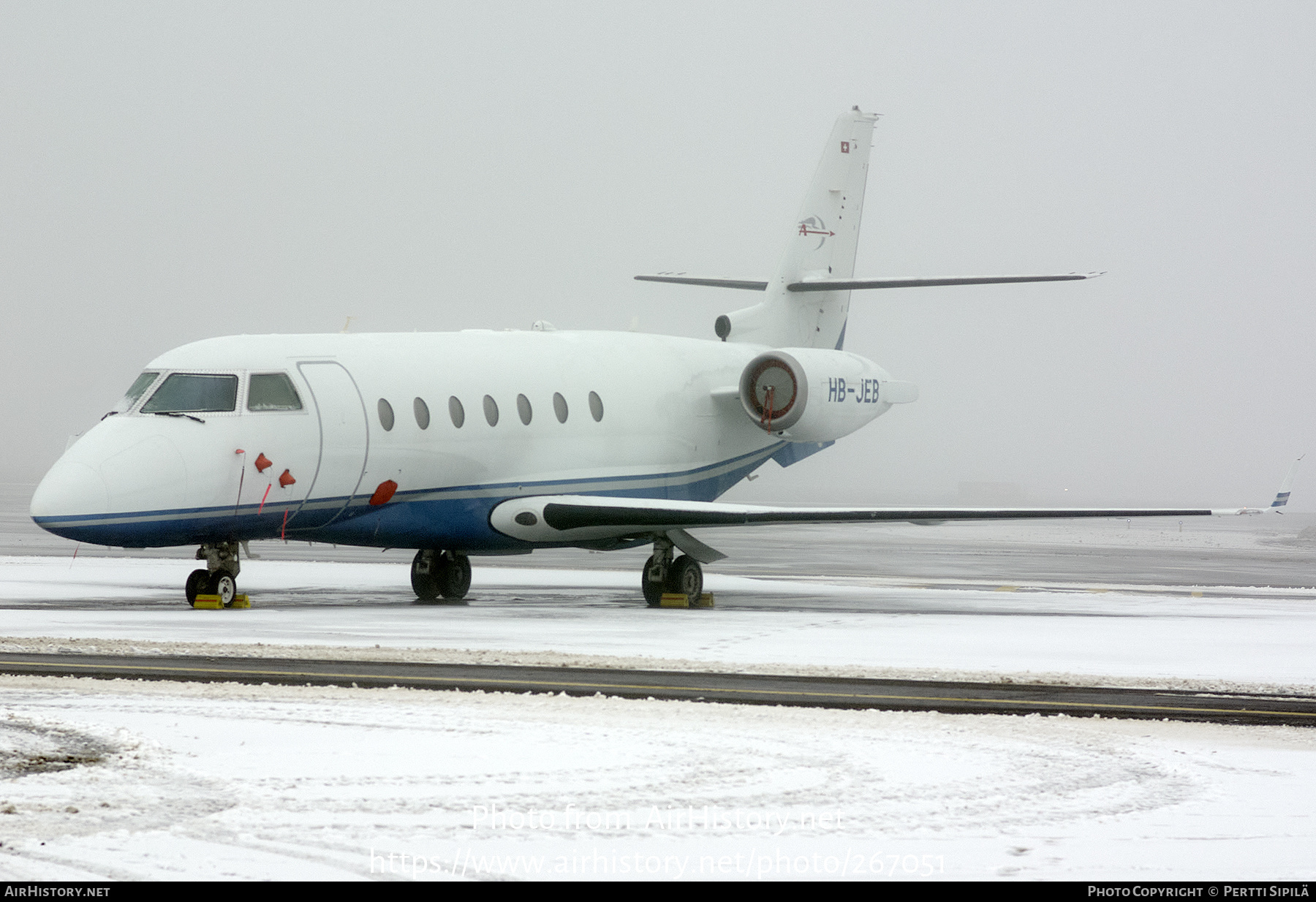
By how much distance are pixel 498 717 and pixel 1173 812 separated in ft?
13.8

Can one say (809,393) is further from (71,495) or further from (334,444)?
(71,495)

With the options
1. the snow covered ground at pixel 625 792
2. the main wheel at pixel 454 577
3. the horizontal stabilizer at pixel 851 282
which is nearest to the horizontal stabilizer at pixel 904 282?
the horizontal stabilizer at pixel 851 282

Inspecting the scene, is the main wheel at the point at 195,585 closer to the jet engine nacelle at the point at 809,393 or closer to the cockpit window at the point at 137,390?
the cockpit window at the point at 137,390

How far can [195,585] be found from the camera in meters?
18.5

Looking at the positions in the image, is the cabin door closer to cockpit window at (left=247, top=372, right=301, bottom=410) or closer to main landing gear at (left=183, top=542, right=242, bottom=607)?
cockpit window at (left=247, top=372, right=301, bottom=410)

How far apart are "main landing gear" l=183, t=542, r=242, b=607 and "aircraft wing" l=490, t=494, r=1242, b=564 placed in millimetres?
3845

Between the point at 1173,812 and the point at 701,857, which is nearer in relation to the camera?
the point at 701,857

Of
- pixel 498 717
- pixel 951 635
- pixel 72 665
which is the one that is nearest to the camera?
pixel 498 717

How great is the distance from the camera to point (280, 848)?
600 cm

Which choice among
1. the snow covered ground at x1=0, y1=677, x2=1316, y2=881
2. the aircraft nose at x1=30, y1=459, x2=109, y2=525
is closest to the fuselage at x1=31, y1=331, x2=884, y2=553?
the aircraft nose at x1=30, y1=459, x2=109, y2=525

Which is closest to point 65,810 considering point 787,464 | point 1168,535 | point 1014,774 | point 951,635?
point 1014,774

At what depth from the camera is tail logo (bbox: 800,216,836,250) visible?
28.2 m

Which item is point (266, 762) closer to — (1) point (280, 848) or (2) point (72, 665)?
(1) point (280, 848)

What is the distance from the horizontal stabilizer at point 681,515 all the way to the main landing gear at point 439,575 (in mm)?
1240
